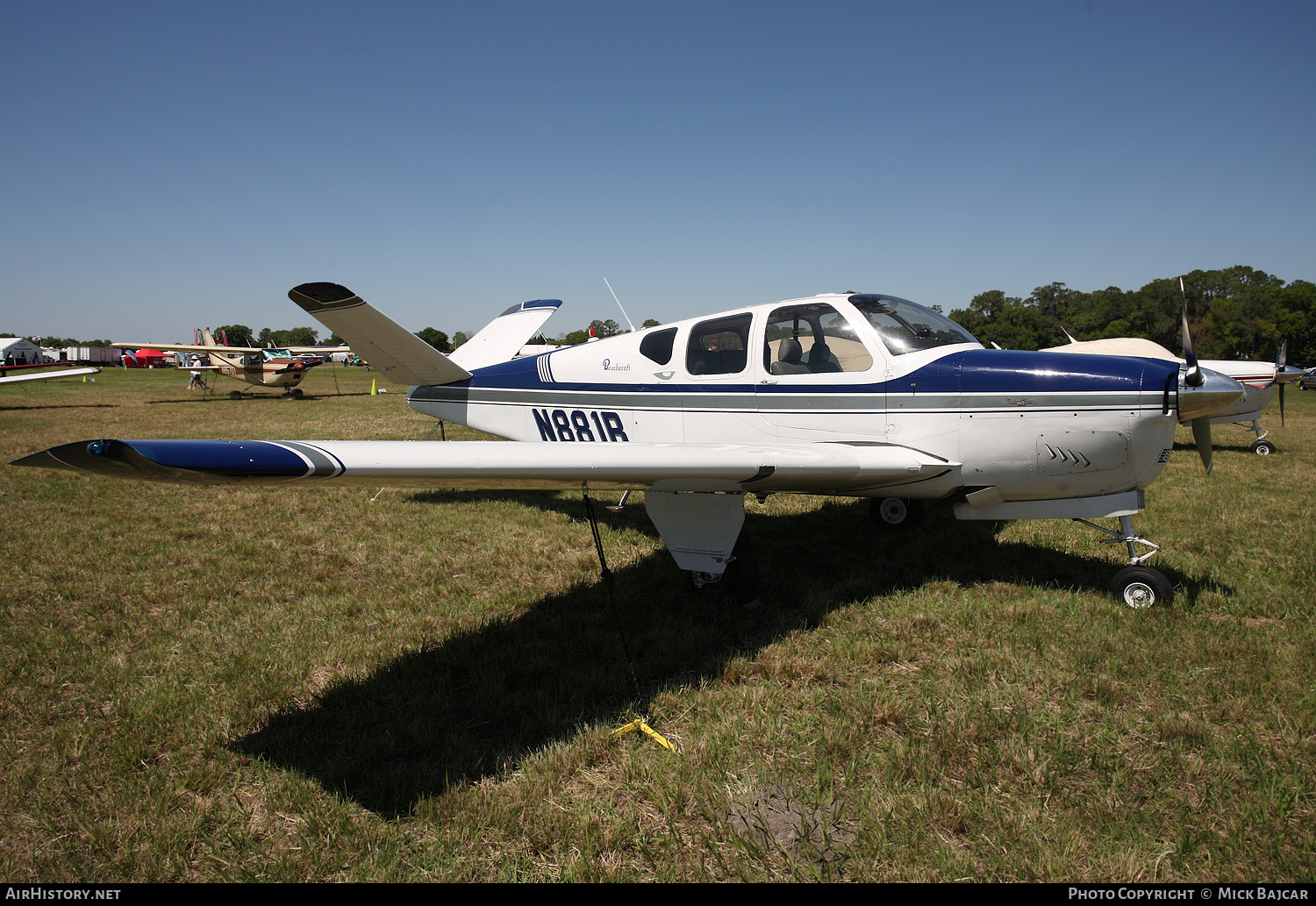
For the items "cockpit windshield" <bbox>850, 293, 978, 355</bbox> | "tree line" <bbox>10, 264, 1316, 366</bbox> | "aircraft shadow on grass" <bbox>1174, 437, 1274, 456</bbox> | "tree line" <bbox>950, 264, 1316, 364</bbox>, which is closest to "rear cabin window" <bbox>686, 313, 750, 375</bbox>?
"cockpit windshield" <bbox>850, 293, 978, 355</bbox>

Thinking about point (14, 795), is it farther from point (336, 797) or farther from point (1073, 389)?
point (1073, 389)

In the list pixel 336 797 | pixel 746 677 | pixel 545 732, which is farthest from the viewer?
pixel 746 677

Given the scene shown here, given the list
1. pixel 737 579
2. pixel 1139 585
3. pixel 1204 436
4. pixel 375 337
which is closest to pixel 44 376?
pixel 375 337

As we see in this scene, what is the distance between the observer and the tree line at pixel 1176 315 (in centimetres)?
6869

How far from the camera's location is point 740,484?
414cm

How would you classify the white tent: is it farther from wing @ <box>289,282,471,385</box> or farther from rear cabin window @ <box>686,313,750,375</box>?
rear cabin window @ <box>686,313,750,375</box>

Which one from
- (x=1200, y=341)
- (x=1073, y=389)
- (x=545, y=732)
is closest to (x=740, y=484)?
(x=545, y=732)

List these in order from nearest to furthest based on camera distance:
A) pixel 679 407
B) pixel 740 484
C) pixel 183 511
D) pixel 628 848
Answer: pixel 628 848 < pixel 740 484 < pixel 679 407 < pixel 183 511

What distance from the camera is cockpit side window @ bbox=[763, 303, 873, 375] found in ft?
15.8

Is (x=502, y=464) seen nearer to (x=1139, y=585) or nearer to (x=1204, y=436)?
(x=1139, y=585)

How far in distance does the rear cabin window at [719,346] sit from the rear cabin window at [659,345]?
0.68 feet

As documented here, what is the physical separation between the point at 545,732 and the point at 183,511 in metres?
6.40

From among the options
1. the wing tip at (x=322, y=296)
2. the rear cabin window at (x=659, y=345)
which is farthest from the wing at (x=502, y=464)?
the wing tip at (x=322, y=296)

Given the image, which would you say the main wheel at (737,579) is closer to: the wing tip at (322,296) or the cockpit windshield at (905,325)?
the cockpit windshield at (905,325)
